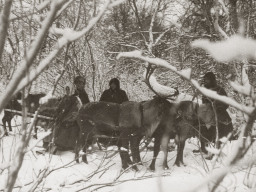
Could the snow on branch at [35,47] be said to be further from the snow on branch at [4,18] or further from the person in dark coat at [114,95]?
the person in dark coat at [114,95]

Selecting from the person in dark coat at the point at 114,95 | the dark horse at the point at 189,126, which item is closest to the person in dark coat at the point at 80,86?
the person in dark coat at the point at 114,95

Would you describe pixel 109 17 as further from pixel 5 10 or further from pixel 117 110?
pixel 5 10

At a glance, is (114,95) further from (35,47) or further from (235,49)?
(235,49)

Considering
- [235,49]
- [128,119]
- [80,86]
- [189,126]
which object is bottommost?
[189,126]

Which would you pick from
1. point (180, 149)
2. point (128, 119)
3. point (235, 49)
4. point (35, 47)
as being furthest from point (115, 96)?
point (235, 49)

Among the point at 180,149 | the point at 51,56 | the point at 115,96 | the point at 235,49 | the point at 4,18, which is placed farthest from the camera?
the point at 115,96

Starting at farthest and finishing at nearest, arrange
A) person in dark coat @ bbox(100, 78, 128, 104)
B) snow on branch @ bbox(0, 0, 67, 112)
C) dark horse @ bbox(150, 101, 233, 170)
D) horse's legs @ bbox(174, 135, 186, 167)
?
1. person in dark coat @ bbox(100, 78, 128, 104)
2. horse's legs @ bbox(174, 135, 186, 167)
3. dark horse @ bbox(150, 101, 233, 170)
4. snow on branch @ bbox(0, 0, 67, 112)

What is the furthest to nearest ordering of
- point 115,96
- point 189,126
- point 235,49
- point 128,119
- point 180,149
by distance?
point 115,96, point 180,149, point 189,126, point 128,119, point 235,49

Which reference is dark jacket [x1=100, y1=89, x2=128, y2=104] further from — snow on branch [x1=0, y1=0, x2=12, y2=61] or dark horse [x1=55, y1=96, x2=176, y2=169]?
snow on branch [x1=0, y1=0, x2=12, y2=61]

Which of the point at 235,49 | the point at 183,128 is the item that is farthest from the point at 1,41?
the point at 183,128

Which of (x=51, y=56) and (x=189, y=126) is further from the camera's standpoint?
(x=189, y=126)

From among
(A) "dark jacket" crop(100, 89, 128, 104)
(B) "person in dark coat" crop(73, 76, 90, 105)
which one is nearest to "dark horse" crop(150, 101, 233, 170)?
(A) "dark jacket" crop(100, 89, 128, 104)

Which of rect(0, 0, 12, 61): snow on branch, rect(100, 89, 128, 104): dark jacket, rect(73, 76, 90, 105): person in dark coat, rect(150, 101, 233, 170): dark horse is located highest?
rect(0, 0, 12, 61): snow on branch

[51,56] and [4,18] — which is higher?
[4,18]
